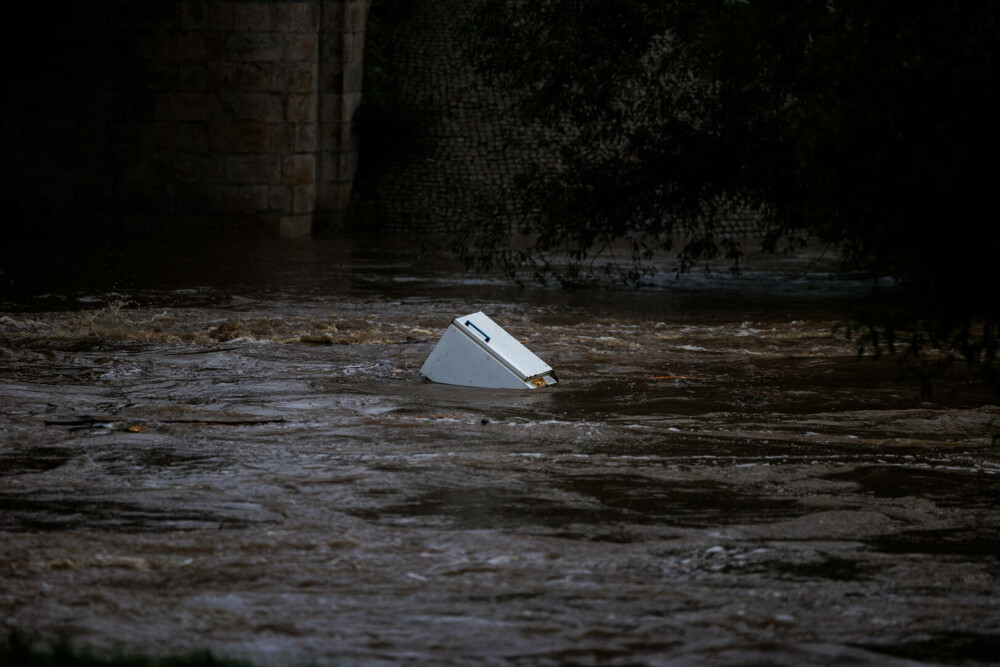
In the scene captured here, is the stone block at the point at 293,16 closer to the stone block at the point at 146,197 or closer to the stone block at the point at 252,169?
the stone block at the point at 252,169

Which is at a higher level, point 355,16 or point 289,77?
point 355,16

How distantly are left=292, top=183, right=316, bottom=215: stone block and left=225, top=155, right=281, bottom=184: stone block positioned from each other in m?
0.45

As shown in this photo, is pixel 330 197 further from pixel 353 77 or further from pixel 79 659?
pixel 79 659

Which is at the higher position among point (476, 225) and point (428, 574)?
point (476, 225)

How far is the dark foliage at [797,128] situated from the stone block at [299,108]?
4.09m

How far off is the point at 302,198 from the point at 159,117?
271 centimetres

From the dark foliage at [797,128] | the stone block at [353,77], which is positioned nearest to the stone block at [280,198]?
the stone block at [353,77]

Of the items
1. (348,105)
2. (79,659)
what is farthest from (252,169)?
(79,659)

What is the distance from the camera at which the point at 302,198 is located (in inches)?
883

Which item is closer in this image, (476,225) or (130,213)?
(476,225)

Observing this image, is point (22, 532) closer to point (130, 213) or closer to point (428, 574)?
point (428, 574)

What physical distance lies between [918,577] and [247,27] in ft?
59.2

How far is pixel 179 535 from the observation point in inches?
232

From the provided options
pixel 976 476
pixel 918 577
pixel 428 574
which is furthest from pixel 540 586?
pixel 976 476
